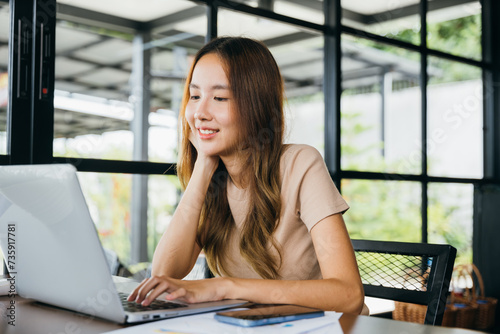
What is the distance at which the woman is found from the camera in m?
1.36

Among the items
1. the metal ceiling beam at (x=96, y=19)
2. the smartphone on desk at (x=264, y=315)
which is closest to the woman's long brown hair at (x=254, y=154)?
the smartphone on desk at (x=264, y=315)

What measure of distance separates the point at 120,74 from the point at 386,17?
6.48 ft

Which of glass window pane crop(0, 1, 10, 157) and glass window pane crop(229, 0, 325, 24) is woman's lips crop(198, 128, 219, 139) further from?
glass window pane crop(229, 0, 325, 24)

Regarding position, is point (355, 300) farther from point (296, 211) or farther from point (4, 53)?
point (4, 53)

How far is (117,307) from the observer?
84 cm

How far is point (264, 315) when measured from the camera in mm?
851

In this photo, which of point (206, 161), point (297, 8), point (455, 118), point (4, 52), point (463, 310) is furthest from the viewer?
point (455, 118)

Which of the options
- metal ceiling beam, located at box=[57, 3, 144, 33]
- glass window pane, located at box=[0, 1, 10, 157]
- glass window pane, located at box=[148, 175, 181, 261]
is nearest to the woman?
glass window pane, located at box=[0, 1, 10, 157]

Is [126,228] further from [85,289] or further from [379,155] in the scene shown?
[85,289]

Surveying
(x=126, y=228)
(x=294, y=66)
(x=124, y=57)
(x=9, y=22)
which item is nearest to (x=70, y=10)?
(x=9, y=22)

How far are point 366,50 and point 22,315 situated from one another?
308cm

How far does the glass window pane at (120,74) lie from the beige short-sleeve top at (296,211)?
40.0 inches

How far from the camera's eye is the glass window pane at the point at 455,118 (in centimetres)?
387

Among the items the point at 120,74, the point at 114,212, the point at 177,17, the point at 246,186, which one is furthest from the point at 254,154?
the point at 120,74
